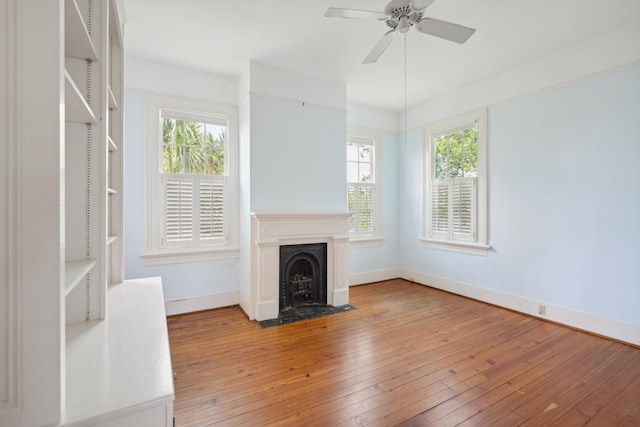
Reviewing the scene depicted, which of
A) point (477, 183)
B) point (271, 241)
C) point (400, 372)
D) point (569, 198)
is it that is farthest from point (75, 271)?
point (477, 183)

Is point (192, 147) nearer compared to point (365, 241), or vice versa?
point (192, 147)

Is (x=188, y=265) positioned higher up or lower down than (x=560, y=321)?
higher up

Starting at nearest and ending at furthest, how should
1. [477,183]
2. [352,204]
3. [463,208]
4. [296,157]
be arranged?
[296,157]
[477,183]
[463,208]
[352,204]

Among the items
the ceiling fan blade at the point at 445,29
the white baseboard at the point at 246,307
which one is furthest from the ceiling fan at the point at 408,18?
the white baseboard at the point at 246,307

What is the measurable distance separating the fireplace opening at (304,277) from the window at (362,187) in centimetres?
120

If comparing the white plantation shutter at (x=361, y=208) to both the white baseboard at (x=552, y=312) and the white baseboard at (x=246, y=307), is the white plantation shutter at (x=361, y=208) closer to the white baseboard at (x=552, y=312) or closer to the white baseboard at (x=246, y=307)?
the white baseboard at (x=552, y=312)

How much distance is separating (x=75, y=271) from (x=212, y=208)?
2.47 m

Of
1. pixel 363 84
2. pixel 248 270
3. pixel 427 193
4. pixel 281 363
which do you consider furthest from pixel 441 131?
pixel 281 363

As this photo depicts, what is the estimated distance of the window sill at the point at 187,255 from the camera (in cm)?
337

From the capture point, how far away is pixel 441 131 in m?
4.52

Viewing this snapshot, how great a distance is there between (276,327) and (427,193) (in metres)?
3.16

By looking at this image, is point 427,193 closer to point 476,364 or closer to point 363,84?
point 363,84

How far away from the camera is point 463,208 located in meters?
4.23

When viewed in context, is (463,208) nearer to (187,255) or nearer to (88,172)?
(187,255)
